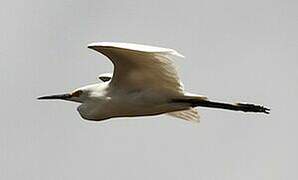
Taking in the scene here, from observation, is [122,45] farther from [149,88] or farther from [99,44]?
[149,88]

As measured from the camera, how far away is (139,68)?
11.3m

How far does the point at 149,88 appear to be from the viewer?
1160 cm

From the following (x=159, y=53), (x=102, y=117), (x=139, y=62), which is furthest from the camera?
(x=102, y=117)

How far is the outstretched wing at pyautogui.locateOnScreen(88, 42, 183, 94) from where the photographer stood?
35.6 ft

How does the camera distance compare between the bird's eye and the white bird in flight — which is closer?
the white bird in flight

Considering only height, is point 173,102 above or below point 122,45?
below

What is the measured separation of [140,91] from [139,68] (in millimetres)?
400

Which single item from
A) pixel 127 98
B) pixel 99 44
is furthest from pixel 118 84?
pixel 99 44

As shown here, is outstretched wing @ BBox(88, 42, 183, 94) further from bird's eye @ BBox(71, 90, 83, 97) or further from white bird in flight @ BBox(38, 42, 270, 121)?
bird's eye @ BBox(71, 90, 83, 97)

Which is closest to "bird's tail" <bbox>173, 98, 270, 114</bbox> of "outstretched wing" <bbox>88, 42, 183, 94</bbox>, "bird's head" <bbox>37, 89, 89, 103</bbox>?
"outstretched wing" <bbox>88, 42, 183, 94</bbox>

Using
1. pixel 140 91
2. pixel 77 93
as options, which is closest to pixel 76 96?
pixel 77 93

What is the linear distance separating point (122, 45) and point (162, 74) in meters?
0.80

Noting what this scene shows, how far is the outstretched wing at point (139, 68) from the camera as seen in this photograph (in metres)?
10.9

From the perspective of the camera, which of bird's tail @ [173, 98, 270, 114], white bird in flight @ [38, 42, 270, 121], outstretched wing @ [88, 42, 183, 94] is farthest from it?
bird's tail @ [173, 98, 270, 114]
